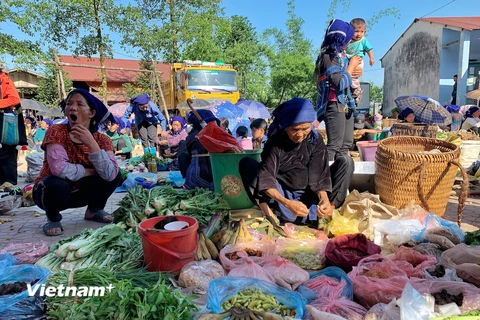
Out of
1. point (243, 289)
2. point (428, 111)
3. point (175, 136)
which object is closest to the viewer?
point (243, 289)

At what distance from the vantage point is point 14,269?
2.08m

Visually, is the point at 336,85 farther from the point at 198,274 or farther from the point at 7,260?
the point at 7,260

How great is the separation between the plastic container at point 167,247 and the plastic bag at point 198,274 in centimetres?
7

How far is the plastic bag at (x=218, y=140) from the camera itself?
11.3 ft

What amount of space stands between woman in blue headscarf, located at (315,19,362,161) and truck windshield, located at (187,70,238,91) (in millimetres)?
8667

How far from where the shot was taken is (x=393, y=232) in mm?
2643

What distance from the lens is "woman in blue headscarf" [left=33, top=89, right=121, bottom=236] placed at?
9.95 ft

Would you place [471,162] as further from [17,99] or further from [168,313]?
[17,99]

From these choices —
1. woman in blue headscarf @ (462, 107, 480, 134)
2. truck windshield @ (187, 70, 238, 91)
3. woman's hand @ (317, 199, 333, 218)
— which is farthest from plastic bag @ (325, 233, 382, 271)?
truck windshield @ (187, 70, 238, 91)

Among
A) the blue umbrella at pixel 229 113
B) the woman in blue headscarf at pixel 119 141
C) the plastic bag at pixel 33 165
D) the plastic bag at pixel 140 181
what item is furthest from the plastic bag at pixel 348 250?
the woman in blue headscarf at pixel 119 141

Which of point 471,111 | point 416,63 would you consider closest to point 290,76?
point 416,63

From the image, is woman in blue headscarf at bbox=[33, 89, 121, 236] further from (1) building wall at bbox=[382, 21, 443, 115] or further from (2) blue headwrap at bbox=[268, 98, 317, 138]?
(1) building wall at bbox=[382, 21, 443, 115]

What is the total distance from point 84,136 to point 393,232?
2665 mm

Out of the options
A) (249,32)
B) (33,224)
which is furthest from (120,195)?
(249,32)
